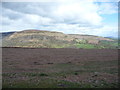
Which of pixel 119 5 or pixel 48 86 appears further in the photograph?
pixel 119 5

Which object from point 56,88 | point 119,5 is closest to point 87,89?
point 56,88

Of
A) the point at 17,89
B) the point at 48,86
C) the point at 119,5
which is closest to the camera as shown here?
the point at 17,89

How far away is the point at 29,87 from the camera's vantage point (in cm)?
1412

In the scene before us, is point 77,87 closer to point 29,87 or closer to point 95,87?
point 95,87

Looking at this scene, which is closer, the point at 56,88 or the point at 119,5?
the point at 56,88

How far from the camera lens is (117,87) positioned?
14398mm

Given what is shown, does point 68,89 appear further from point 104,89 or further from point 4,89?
point 4,89

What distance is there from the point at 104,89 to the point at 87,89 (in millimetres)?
1395

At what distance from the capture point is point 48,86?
574 inches

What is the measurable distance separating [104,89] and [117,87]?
1.31 metres

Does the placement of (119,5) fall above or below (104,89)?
above

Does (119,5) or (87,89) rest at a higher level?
(119,5)

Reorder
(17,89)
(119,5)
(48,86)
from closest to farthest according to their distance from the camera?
(17,89), (48,86), (119,5)

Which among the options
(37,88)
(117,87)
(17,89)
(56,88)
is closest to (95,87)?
(117,87)
